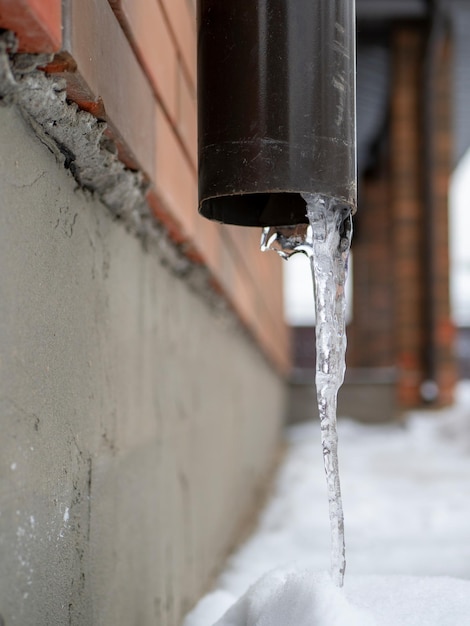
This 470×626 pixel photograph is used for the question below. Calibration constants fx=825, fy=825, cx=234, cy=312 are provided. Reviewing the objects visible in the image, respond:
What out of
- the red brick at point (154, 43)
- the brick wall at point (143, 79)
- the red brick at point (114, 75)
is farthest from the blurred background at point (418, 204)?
the red brick at point (114, 75)

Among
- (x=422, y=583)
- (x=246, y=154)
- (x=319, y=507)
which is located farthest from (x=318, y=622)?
(x=319, y=507)

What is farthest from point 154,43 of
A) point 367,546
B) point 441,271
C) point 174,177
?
point 441,271

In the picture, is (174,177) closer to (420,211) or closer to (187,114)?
(187,114)

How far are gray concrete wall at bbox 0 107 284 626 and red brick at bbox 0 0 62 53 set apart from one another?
0.23ft

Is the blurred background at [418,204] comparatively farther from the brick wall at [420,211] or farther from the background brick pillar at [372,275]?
the background brick pillar at [372,275]

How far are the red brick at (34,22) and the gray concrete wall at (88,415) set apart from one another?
0.07 metres

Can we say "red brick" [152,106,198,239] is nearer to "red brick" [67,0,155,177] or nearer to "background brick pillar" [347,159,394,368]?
"red brick" [67,0,155,177]

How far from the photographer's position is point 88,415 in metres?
1.08

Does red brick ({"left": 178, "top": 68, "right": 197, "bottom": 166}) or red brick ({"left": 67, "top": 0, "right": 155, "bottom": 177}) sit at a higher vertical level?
red brick ({"left": 178, "top": 68, "right": 197, "bottom": 166})

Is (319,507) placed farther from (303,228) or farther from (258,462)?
(303,228)

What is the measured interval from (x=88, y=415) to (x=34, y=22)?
0.52m

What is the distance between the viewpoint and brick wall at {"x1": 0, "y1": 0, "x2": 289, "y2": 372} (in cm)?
84

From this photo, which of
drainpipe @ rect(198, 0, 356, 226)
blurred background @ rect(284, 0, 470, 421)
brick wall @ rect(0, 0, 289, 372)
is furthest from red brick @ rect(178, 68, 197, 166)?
blurred background @ rect(284, 0, 470, 421)

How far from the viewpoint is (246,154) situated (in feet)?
3.35
